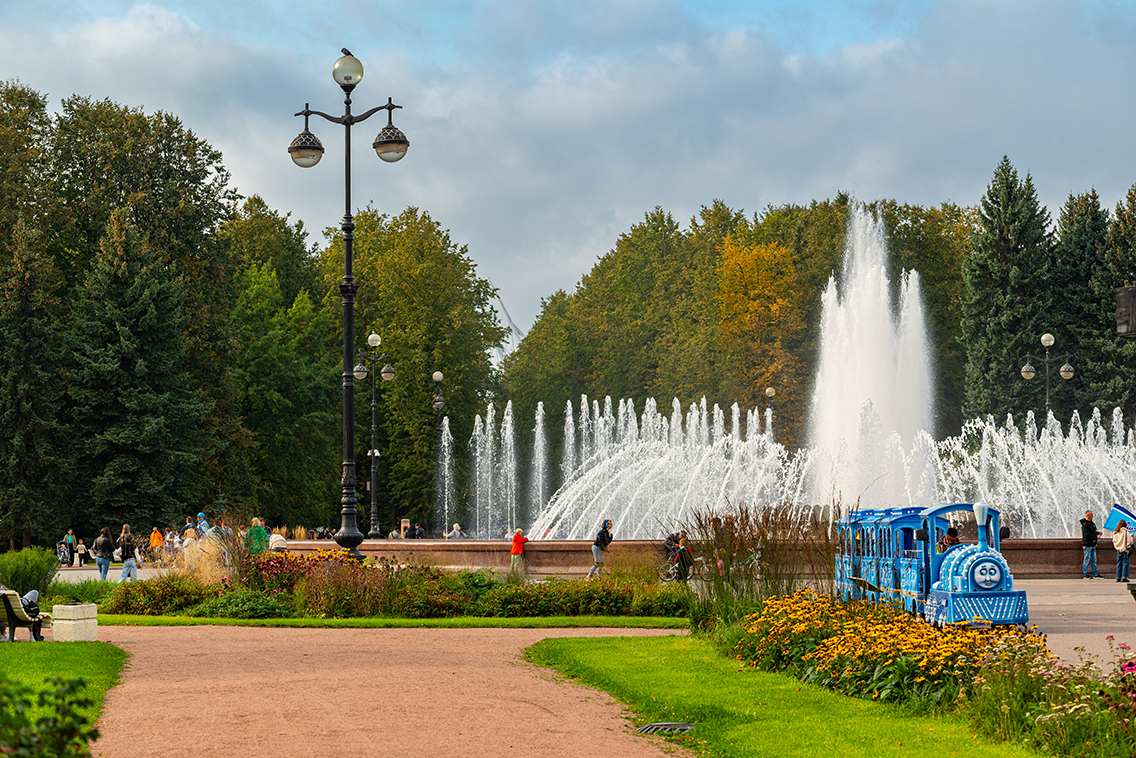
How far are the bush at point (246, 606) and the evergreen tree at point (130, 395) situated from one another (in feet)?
84.0

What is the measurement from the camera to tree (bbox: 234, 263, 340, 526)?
52.3 m

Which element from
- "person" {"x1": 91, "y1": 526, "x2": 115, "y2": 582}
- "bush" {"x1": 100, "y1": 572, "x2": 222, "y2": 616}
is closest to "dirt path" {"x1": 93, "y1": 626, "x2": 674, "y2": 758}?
"bush" {"x1": 100, "y1": 572, "x2": 222, "y2": 616}

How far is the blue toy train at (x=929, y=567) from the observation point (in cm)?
1130

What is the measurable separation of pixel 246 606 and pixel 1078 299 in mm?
48002

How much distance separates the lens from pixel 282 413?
53.5 meters

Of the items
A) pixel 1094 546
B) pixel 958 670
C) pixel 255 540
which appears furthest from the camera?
pixel 1094 546

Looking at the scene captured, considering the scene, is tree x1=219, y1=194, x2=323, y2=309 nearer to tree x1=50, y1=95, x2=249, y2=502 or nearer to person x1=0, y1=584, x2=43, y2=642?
tree x1=50, y1=95, x2=249, y2=502

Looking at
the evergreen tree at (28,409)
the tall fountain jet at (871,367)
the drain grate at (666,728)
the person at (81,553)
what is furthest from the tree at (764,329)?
the drain grate at (666,728)

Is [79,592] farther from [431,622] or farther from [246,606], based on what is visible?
[431,622]

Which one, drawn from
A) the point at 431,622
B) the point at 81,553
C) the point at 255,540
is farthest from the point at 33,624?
the point at 81,553

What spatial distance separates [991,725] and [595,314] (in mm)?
64827

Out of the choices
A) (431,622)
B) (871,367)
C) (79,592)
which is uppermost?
(871,367)

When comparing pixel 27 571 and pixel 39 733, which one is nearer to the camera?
pixel 39 733

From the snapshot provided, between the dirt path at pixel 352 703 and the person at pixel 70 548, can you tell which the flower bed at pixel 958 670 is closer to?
the dirt path at pixel 352 703
